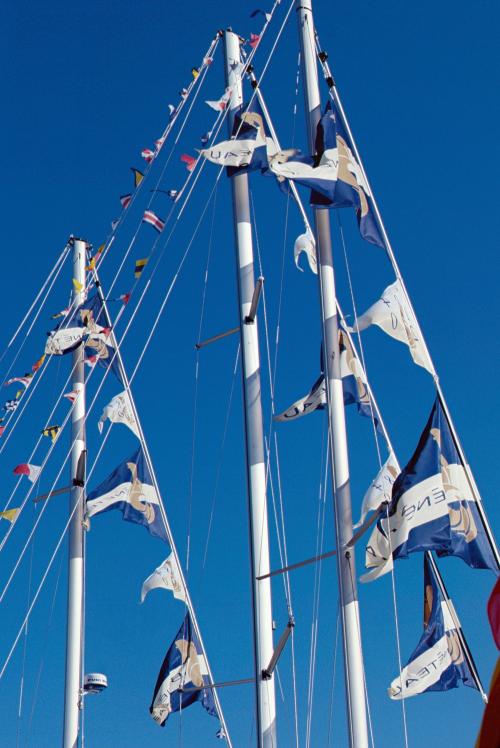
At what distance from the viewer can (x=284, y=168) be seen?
663 inches

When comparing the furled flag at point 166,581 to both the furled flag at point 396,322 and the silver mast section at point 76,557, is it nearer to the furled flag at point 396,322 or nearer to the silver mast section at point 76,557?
the silver mast section at point 76,557

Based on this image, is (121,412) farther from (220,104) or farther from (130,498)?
(220,104)

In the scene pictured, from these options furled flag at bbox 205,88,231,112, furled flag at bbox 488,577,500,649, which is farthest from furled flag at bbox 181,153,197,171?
furled flag at bbox 488,577,500,649

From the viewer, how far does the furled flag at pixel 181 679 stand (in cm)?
2047

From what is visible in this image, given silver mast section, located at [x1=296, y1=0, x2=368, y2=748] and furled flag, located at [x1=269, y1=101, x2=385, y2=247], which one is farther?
furled flag, located at [x1=269, y1=101, x2=385, y2=247]

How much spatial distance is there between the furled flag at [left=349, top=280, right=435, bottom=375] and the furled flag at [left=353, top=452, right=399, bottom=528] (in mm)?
2175

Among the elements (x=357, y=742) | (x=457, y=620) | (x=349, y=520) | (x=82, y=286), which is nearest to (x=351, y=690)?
(x=357, y=742)

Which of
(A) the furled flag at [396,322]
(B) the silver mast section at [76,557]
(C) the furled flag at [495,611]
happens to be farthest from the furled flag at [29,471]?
(C) the furled flag at [495,611]

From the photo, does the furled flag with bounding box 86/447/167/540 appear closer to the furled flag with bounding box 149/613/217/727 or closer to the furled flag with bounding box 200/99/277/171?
the furled flag with bounding box 149/613/217/727

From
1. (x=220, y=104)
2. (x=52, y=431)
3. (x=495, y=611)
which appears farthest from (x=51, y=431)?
(x=495, y=611)

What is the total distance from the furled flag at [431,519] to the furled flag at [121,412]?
9967mm

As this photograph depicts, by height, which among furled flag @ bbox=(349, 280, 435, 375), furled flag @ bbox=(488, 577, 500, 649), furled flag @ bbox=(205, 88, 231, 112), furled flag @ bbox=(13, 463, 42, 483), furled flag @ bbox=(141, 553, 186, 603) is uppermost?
furled flag @ bbox=(205, 88, 231, 112)

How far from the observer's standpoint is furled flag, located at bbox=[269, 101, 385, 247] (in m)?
16.6

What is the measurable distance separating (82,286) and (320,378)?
903 cm
